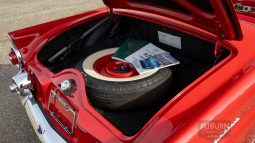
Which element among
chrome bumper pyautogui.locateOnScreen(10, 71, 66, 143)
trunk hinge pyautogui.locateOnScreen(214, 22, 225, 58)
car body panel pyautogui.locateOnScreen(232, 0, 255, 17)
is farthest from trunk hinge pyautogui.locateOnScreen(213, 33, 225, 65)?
chrome bumper pyautogui.locateOnScreen(10, 71, 66, 143)

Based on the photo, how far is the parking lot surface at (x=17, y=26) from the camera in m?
2.67

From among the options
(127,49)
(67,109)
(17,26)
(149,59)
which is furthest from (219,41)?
(17,26)

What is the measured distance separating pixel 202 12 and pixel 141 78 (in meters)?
0.53

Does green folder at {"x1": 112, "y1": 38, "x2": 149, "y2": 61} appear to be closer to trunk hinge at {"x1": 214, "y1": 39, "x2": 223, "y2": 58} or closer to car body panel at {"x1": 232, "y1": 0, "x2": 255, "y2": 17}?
trunk hinge at {"x1": 214, "y1": 39, "x2": 223, "y2": 58}

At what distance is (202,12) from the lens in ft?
5.45

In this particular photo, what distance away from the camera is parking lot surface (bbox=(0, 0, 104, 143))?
2668 mm

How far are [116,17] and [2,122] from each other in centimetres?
148

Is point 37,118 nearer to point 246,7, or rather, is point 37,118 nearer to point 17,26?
point 246,7

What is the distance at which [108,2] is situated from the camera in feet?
7.73

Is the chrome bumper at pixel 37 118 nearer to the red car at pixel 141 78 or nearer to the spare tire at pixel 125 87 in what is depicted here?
the red car at pixel 141 78

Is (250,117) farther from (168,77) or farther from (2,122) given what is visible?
(2,122)

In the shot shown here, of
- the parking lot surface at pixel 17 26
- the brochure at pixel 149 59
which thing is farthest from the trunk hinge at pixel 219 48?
the parking lot surface at pixel 17 26

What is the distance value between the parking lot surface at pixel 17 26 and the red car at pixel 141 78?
28.4 inches

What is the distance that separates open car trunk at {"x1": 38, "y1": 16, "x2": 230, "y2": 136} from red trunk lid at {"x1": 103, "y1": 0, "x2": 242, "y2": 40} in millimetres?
209
